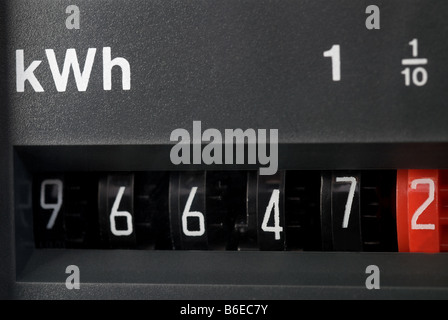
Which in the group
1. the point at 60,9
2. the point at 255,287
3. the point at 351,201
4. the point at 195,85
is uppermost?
the point at 60,9

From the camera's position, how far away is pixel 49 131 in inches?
34.4

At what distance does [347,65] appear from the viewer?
0.81 m

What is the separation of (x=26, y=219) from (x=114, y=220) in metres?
0.13

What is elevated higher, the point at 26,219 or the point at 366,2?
the point at 366,2

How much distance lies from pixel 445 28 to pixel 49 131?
1.74 ft

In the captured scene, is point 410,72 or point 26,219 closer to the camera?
point 410,72

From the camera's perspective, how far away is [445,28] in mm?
788

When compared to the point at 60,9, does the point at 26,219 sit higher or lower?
lower

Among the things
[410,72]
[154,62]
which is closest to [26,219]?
[154,62]

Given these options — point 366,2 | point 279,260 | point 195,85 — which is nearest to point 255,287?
point 279,260

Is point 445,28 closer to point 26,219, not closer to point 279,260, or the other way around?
point 279,260

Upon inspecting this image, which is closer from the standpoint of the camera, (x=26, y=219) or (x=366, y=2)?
(x=366, y=2)

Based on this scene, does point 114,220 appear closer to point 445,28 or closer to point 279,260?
point 279,260

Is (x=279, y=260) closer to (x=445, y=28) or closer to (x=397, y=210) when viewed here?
(x=397, y=210)
